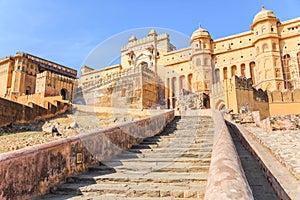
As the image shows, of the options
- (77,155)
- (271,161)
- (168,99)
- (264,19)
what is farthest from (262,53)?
(77,155)

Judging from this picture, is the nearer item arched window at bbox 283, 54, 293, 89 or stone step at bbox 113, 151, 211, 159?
stone step at bbox 113, 151, 211, 159

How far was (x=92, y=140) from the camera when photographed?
4898 mm

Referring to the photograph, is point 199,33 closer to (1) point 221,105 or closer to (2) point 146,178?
(1) point 221,105

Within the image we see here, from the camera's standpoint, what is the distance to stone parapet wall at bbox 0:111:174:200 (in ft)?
10.2

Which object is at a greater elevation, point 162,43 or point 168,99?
point 162,43

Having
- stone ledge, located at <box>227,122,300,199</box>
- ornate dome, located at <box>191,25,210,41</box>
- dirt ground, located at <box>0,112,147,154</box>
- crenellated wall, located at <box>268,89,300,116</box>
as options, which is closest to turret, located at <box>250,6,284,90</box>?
ornate dome, located at <box>191,25,210,41</box>

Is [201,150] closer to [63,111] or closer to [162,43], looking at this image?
[63,111]

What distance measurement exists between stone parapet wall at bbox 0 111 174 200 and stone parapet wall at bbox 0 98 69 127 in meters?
11.7

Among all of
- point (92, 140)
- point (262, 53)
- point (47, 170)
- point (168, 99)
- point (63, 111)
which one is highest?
point (262, 53)

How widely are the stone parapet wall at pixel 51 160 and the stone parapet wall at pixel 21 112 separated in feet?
38.3

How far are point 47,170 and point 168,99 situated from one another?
35.5 metres

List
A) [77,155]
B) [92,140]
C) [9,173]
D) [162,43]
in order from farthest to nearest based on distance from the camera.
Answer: [162,43]
[92,140]
[77,155]
[9,173]

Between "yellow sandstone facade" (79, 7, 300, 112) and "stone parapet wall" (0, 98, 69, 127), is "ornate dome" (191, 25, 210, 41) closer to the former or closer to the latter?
"yellow sandstone facade" (79, 7, 300, 112)

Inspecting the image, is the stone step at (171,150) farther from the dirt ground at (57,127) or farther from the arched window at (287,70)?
the arched window at (287,70)
